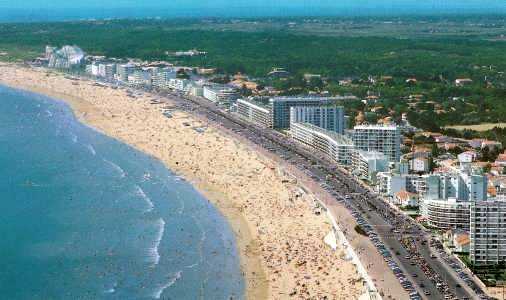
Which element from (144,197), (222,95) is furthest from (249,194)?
(222,95)

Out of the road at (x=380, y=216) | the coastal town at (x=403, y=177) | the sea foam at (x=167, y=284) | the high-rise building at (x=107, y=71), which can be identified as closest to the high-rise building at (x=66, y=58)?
the high-rise building at (x=107, y=71)

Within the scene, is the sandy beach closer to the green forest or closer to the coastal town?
the coastal town

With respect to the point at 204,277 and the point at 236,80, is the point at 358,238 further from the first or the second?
the point at 236,80

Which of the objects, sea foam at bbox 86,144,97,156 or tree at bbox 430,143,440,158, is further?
sea foam at bbox 86,144,97,156

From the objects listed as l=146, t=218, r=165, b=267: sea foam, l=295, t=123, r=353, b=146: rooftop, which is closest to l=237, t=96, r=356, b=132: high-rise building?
l=295, t=123, r=353, b=146: rooftop

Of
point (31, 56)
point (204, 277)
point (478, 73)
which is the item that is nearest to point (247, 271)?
point (204, 277)

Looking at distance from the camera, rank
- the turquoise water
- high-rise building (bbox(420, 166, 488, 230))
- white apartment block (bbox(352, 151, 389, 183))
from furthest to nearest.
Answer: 1. white apartment block (bbox(352, 151, 389, 183))
2. high-rise building (bbox(420, 166, 488, 230))
3. the turquoise water

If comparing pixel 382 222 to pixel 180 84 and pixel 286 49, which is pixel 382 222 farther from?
pixel 286 49
